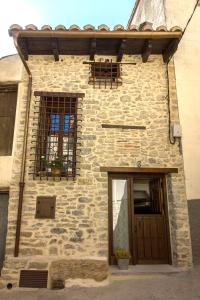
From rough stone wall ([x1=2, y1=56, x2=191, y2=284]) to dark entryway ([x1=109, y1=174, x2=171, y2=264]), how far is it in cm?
27

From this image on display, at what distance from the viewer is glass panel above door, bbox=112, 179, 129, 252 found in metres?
5.53

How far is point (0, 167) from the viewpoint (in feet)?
18.4

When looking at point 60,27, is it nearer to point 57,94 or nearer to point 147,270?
point 57,94

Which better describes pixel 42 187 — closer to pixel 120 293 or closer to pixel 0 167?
pixel 0 167

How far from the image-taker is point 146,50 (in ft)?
20.0

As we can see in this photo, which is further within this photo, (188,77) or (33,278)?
(188,77)

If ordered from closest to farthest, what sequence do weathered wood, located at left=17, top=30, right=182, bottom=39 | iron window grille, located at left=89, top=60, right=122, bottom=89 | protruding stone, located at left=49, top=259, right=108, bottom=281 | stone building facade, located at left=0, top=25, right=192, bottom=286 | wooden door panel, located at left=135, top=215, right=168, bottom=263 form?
protruding stone, located at left=49, top=259, right=108, bottom=281 → stone building facade, located at left=0, top=25, right=192, bottom=286 → wooden door panel, located at left=135, top=215, right=168, bottom=263 → weathered wood, located at left=17, top=30, right=182, bottom=39 → iron window grille, located at left=89, top=60, right=122, bottom=89

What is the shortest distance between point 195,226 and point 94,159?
9.17 feet

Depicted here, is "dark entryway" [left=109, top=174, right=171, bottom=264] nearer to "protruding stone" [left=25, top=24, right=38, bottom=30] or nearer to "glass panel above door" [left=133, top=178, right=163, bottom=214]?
"glass panel above door" [left=133, top=178, right=163, bottom=214]

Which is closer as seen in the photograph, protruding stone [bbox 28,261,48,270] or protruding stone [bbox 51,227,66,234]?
protruding stone [bbox 28,261,48,270]

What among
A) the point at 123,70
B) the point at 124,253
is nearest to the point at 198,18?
the point at 123,70

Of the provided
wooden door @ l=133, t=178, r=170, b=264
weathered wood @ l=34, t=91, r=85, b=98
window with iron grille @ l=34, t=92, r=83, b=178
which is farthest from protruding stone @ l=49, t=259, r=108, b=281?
weathered wood @ l=34, t=91, r=85, b=98

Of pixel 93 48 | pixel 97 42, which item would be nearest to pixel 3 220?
pixel 93 48

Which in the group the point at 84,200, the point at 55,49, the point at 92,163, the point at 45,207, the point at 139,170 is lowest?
the point at 45,207
